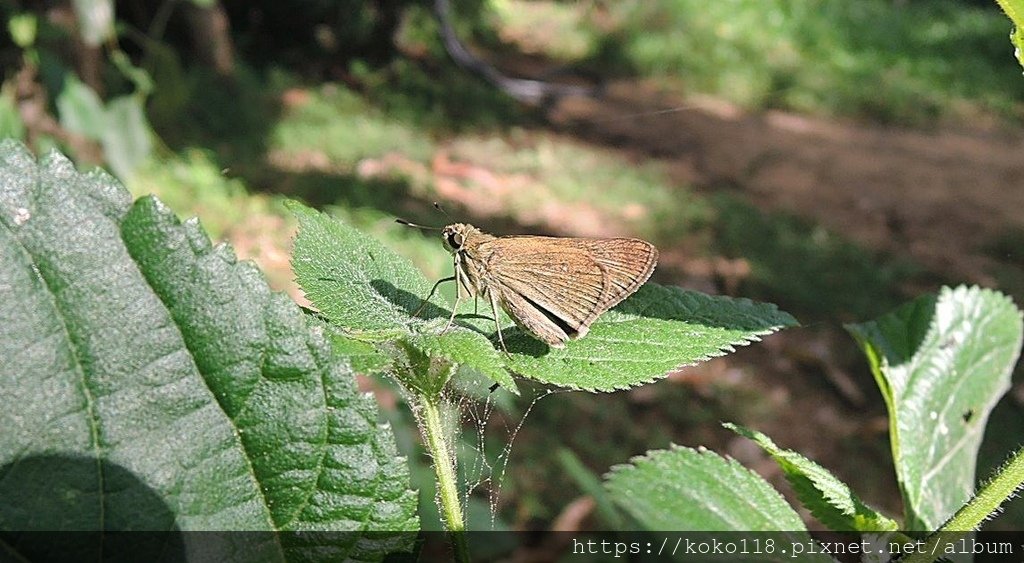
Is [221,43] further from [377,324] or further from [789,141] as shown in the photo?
[377,324]

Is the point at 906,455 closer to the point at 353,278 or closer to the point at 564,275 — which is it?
the point at 564,275

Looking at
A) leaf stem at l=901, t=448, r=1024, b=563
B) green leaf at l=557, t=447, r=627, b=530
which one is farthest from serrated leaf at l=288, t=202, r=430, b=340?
green leaf at l=557, t=447, r=627, b=530

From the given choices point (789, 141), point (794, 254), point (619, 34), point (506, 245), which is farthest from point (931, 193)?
point (506, 245)

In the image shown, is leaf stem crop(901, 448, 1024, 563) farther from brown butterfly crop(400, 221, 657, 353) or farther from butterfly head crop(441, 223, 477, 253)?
butterfly head crop(441, 223, 477, 253)

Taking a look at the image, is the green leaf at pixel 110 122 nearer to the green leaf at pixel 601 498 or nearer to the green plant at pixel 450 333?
the green leaf at pixel 601 498

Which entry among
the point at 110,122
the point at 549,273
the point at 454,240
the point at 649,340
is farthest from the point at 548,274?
the point at 110,122
